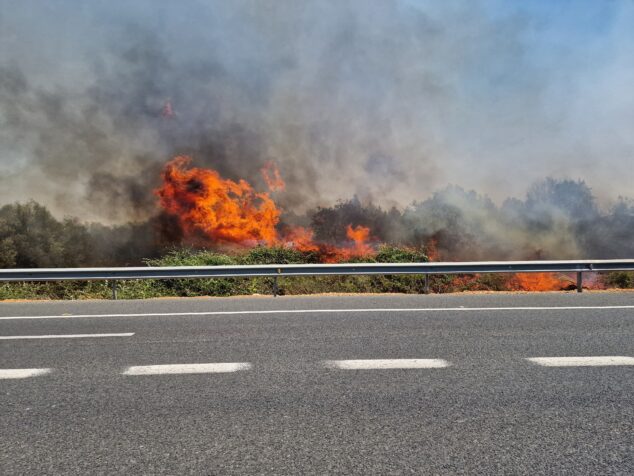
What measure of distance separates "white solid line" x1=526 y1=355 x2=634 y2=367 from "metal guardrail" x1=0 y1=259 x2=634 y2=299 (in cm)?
570

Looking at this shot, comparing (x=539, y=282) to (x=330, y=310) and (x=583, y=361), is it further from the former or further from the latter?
(x=583, y=361)

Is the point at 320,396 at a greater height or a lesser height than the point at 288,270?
lesser

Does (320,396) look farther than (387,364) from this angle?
No

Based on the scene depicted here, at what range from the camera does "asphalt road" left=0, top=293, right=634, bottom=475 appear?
3.32m

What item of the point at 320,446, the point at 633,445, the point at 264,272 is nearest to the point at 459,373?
the point at 633,445

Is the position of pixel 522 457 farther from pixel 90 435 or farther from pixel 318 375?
pixel 90 435

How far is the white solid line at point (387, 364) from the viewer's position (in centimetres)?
526

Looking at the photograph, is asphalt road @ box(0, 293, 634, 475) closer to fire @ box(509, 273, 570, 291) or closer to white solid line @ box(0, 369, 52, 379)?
white solid line @ box(0, 369, 52, 379)

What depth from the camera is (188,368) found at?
534 cm

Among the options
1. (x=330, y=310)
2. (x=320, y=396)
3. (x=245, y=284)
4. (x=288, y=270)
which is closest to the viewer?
(x=320, y=396)

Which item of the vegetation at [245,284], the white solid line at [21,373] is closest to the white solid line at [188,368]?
the white solid line at [21,373]

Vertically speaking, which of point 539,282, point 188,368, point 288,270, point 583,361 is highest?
point 288,270

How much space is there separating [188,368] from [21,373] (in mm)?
1586

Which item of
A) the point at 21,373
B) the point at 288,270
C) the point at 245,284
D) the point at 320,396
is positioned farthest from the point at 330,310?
the point at 245,284
